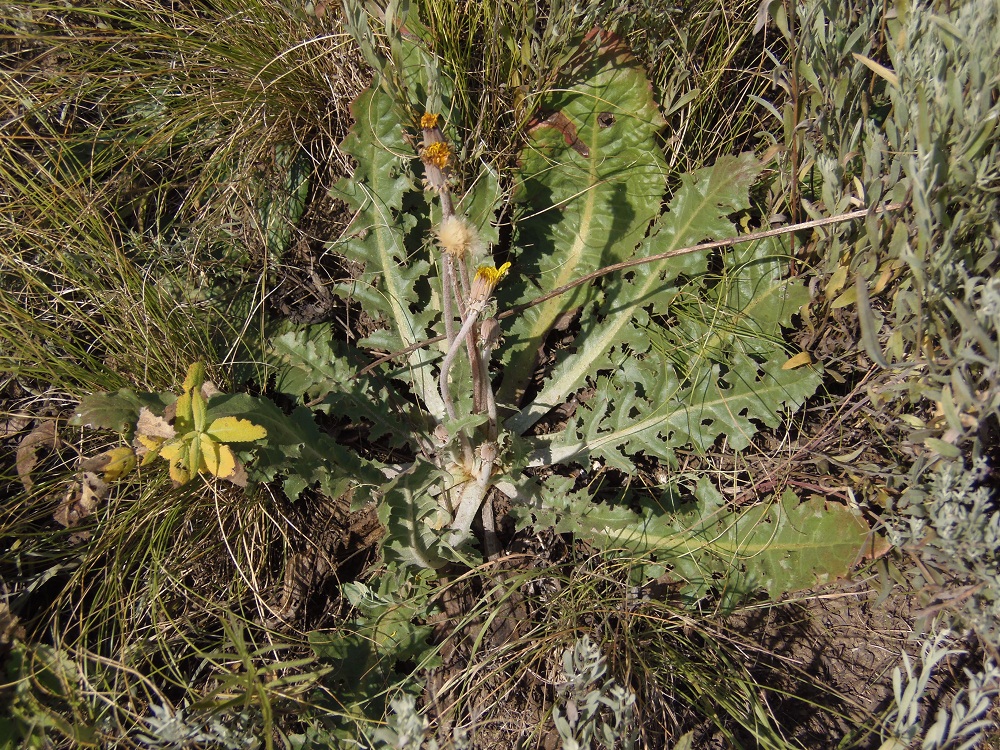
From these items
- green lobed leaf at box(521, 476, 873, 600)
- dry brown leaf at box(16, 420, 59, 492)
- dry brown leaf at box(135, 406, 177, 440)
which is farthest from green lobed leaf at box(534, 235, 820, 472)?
dry brown leaf at box(16, 420, 59, 492)

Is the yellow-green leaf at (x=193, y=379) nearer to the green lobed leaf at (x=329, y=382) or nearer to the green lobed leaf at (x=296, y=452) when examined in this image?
the green lobed leaf at (x=296, y=452)

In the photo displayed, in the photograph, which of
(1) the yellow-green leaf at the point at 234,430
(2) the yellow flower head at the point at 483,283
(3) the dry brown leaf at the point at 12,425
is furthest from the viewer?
(3) the dry brown leaf at the point at 12,425

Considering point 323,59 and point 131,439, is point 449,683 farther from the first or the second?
point 323,59

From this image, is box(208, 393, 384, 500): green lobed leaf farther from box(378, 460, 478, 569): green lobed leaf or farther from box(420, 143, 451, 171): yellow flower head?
box(420, 143, 451, 171): yellow flower head

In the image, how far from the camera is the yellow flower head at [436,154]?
1.59 metres

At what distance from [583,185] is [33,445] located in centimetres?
211

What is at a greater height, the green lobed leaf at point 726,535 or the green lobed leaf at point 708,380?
the green lobed leaf at point 708,380

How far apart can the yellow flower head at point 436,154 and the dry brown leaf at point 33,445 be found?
1.70 m

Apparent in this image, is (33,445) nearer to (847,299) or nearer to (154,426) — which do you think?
(154,426)

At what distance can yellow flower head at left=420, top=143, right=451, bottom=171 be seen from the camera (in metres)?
1.59

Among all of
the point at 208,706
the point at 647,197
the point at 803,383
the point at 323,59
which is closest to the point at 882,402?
the point at 803,383

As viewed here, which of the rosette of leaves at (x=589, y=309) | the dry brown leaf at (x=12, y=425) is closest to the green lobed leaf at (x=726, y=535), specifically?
the rosette of leaves at (x=589, y=309)

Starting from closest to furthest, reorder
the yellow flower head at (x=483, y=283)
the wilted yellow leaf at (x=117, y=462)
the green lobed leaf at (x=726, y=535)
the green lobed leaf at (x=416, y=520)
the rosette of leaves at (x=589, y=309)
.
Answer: the yellow flower head at (x=483, y=283) < the wilted yellow leaf at (x=117, y=462) < the green lobed leaf at (x=416, y=520) < the green lobed leaf at (x=726, y=535) < the rosette of leaves at (x=589, y=309)

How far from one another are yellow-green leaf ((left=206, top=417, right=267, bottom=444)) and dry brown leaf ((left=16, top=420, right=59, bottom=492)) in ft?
3.13
